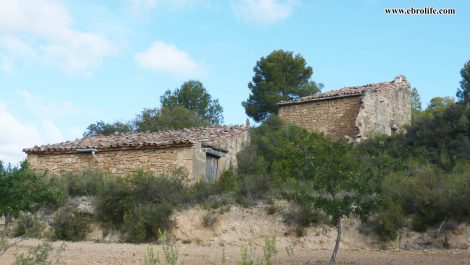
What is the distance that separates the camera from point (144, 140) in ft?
55.8

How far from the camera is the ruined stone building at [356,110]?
21.2 metres

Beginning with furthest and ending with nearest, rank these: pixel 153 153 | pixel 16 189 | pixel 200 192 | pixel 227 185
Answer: pixel 153 153 → pixel 227 185 → pixel 200 192 → pixel 16 189

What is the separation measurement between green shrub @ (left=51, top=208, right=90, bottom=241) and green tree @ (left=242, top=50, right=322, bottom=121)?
58.0 ft

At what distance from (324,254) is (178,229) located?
174 inches

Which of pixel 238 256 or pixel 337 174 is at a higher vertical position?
pixel 337 174

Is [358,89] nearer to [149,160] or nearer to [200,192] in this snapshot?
[149,160]

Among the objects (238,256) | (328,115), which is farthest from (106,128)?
(238,256)

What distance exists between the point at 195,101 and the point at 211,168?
23484 millimetres

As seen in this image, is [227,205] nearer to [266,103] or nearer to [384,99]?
[384,99]

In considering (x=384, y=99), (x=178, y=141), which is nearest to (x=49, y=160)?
(x=178, y=141)

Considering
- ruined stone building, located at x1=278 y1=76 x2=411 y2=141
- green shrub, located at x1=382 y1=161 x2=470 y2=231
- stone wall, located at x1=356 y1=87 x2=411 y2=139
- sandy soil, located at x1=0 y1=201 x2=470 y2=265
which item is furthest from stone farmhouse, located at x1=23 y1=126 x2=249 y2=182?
green shrub, located at x1=382 y1=161 x2=470 y2=231

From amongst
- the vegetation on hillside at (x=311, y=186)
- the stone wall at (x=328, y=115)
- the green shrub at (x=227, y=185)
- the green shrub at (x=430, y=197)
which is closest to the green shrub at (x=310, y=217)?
the vegetation on hillside at (x=311, y=186)

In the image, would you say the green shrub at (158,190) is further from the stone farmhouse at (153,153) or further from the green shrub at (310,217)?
the green shrub at (310,217)

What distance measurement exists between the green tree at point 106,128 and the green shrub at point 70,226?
694 inches
